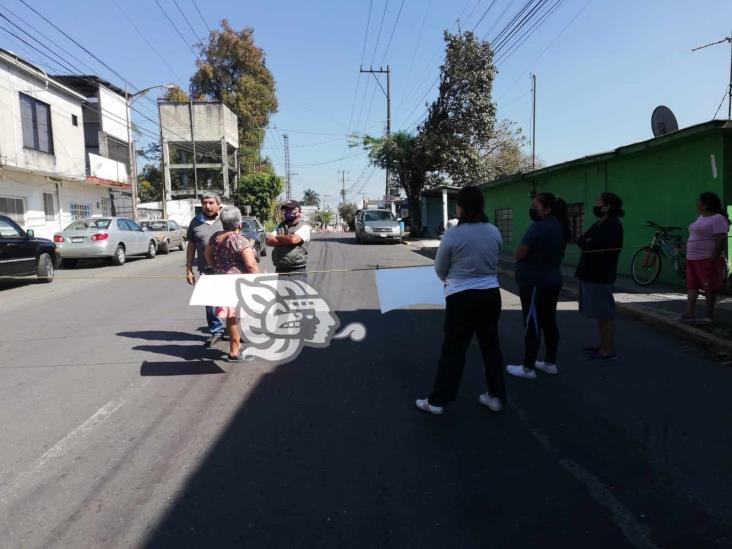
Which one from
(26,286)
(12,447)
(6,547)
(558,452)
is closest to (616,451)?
(558,452)

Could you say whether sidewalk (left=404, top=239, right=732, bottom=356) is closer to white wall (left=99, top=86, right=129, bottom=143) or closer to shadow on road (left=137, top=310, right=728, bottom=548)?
shadow on road (left=137, top=310, right=728, bottom=548)

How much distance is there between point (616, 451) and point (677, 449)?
41cm

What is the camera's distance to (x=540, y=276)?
16.7 feet

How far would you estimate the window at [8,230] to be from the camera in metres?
11.4

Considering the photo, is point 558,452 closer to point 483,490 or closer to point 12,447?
point 483,490

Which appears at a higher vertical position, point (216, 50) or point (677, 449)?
point (216, 50)

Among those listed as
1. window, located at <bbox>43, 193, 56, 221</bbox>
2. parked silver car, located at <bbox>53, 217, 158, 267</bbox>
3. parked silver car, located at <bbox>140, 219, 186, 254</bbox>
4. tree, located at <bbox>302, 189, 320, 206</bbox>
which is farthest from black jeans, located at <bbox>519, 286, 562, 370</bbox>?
tree, located at <bbox>302, 189, 320, 206</bbox>

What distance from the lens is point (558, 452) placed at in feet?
11.8

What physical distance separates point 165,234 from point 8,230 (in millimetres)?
10399

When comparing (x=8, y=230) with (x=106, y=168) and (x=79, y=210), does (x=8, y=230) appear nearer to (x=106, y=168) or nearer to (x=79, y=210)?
(x=79, y=210)

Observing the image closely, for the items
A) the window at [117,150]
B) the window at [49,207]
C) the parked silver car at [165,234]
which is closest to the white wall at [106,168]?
the window at [117,150]

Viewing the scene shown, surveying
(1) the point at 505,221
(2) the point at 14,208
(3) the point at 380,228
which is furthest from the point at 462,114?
(2) the point at 14,208

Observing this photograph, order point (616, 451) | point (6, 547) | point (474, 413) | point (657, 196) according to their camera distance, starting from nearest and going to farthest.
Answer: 1. point (6, 547)
2. point (616, 451)
3. point (474, 413)
4. point (657, 196)
